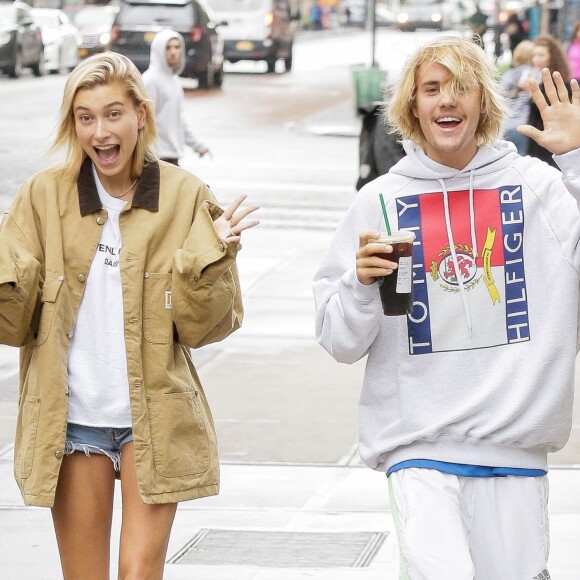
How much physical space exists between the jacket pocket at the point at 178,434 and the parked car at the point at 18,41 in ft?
101

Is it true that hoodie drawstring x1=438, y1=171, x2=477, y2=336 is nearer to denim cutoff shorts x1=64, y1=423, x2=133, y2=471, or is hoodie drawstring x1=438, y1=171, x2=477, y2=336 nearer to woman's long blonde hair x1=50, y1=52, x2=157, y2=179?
woman's long blonde hair x1=50, y1=52, x2=157, y2=179

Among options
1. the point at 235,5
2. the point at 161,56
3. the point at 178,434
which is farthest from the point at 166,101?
the point at 235,5

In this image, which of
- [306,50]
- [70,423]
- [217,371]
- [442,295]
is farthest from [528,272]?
[306,50]

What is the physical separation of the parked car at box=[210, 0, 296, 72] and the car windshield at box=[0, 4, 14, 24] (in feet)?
22.9

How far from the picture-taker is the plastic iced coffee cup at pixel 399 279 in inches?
140

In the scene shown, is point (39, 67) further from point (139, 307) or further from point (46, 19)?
point (139, 307)

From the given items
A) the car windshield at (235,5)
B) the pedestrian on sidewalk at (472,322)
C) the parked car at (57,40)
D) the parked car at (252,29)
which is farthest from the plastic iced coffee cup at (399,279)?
the car windshield at (235,5)

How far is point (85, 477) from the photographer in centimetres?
398

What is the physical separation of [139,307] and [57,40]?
1360 inches

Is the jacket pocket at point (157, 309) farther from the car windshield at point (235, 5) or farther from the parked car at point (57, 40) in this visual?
the car windshield at point (235, 5)

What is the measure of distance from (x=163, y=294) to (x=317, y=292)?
0.40 meters

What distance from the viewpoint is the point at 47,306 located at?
3.93 metres

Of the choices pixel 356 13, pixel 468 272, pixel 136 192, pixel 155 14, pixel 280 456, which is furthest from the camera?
pixel 356 13

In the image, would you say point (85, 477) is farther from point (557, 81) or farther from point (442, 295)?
point (557, 81)
